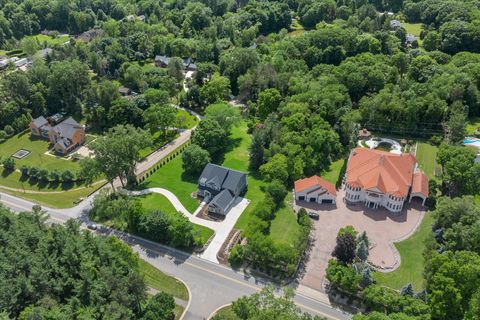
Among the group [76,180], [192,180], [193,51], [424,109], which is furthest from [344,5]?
[76,180]

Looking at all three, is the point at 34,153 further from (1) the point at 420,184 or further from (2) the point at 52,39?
(2) the point at 52,39

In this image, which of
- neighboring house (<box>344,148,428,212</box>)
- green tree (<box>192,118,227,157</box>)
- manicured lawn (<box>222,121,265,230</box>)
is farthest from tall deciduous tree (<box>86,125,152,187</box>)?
neighboring house (<box>344,148,428,212</box>)

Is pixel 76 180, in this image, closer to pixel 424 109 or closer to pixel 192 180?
pixel 192 180

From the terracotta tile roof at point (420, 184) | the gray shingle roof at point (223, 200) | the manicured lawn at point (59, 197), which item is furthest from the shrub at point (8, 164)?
the terracotta tile roof at point (420, 184)

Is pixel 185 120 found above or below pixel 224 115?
below

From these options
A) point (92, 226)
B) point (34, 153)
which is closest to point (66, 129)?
point (34, 153)

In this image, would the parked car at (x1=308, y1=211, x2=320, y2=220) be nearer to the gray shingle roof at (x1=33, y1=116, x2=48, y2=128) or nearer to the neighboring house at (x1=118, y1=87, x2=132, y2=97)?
the neighboring house at (x1=118, y1=87, x2=132, y2=97)
